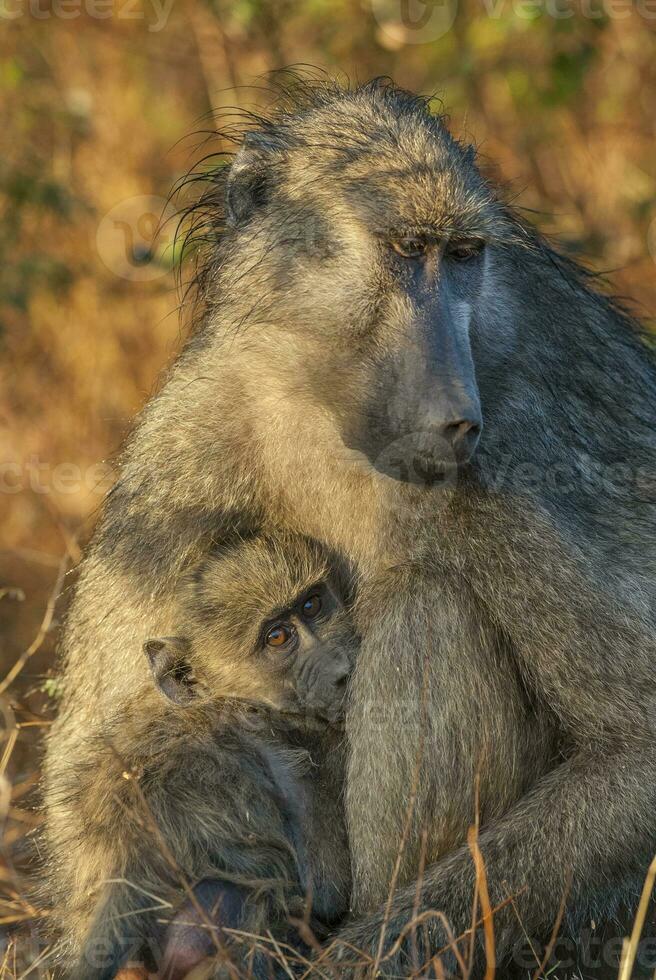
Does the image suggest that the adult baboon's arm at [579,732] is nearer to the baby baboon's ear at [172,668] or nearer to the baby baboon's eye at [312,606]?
the baby baboon's eye at [312,606]

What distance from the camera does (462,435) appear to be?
8.44 feet

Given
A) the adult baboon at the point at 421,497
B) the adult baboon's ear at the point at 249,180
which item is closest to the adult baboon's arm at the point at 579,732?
the adult baboon at the point at 421,497

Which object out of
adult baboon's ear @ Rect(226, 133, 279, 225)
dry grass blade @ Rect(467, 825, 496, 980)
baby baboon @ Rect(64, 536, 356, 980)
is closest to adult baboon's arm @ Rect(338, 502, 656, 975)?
dry grass blade @ Rect(467, 825, 496, 980)

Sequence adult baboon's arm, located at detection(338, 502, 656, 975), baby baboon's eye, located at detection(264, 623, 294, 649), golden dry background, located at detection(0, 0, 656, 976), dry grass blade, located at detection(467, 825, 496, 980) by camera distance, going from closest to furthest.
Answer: dry grass blade, located at detection(467, 825, 496, 980) → adult baboon's arm, located at detection(338, 502, 656, 975) → baby baboon's eye, located at detection(264, 623, 294, 649) → golden dry background, located at detection(0, 0, 656, 976)

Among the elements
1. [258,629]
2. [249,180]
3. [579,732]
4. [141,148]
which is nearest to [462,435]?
Answer: [579,732]

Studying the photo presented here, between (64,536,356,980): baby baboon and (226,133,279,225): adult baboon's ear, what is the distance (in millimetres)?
779

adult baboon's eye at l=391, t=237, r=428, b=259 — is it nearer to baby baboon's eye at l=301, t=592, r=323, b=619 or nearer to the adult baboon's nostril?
the adult baboon's nostril

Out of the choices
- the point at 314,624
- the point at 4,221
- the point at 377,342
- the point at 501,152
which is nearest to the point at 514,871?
the point at 314,624

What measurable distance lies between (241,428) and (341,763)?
0.80 meters

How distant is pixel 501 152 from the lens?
7594 mm

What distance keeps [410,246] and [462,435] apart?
1.80ft

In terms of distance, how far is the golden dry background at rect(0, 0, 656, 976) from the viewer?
6625 mm

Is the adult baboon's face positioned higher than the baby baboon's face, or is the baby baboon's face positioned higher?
the adult baboon's face

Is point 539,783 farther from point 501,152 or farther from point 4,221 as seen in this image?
point 501,152
